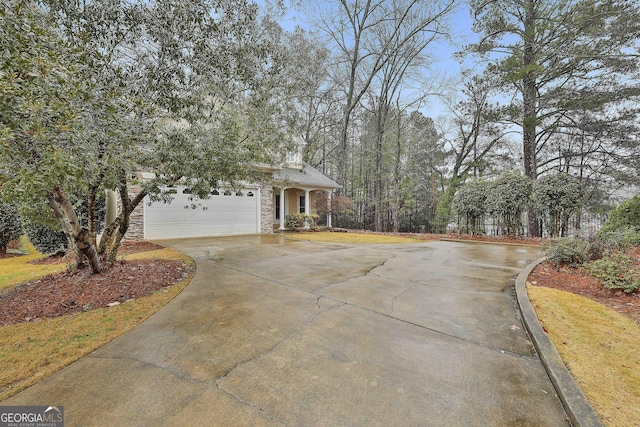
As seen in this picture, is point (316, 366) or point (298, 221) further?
point (298, 221)

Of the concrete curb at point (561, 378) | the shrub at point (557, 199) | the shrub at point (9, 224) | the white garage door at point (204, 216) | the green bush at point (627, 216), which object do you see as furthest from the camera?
the white garage door at point (204, 216)

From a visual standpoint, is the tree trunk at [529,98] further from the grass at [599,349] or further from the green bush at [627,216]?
the grass at [599,349]

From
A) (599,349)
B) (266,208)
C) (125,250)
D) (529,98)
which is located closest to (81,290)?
(125,250)

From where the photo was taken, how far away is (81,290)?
4164 millimetres

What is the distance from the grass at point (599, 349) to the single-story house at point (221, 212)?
684 cm

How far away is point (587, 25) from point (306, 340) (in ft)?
31.2

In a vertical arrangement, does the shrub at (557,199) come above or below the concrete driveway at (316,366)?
above

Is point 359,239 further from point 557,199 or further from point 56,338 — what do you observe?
point 56,338

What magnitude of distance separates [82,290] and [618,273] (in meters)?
8.43

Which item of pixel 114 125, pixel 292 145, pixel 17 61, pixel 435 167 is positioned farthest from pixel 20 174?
pixel 435 167

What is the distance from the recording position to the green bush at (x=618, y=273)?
13.4ft

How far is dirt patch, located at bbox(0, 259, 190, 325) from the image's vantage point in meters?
3.62

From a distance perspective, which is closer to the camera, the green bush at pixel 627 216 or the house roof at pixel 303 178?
the green bush at pixel 627 216

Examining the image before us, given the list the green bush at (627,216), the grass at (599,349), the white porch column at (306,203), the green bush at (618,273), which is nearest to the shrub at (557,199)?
the green bush at (627,216)
